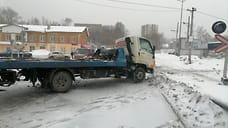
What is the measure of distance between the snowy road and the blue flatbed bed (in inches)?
42.8

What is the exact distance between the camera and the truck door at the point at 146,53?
759 centimetres

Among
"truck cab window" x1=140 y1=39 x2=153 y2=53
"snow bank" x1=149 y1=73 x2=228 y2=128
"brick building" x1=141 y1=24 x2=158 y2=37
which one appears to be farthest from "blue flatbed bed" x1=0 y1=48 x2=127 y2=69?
"brick building" x1=141 y1=24 x2=158 y2=37

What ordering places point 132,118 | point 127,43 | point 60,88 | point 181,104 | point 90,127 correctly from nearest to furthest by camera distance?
point 90,127, point 132,118, point 181,104, point 60,88, point 127,43

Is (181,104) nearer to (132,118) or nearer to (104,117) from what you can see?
(132,118)

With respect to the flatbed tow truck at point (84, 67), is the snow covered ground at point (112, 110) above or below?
below

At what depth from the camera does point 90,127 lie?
3.18m

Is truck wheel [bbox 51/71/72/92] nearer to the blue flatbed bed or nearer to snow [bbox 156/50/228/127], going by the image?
the blue flatbed bed

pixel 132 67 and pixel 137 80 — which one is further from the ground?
pixel 132 67

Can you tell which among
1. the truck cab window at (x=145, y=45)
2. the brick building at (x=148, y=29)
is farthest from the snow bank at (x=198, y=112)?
the brick building at (x=148, y=29)

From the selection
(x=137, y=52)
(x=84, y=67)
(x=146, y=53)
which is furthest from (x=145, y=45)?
(x=84, y=67)

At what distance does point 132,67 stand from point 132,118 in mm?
4058

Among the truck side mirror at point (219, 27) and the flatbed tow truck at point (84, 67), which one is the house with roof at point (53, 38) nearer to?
the flatbed tow truck at point (84, 67)

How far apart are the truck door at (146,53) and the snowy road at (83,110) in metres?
2.32

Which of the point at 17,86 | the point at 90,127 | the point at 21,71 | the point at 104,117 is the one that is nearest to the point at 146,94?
the point at 104,117
